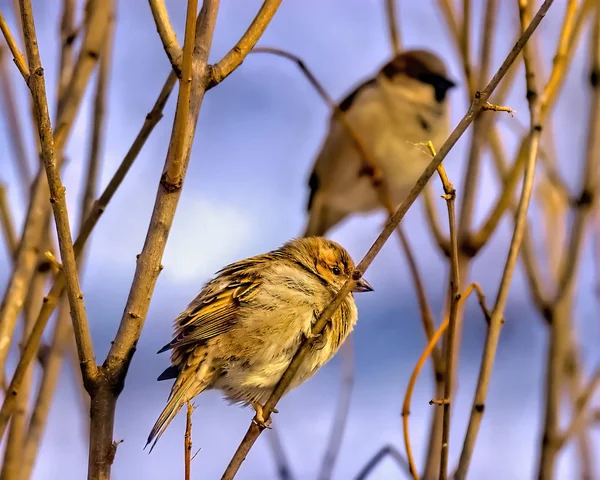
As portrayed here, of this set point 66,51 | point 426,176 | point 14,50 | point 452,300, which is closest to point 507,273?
point 452,300

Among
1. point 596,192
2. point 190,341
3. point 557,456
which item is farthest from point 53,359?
point 596,192

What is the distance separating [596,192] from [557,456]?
0.70 metres

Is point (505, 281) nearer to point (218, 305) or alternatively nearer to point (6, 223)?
point (218, 305)

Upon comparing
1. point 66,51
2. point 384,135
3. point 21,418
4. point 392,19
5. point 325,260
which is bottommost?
point 21,418

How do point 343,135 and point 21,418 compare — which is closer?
point 21,418

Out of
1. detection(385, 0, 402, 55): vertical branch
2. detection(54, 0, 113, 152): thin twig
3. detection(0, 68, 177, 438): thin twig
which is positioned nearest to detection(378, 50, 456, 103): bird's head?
detection(385, 0, 402, 55): vertical branch

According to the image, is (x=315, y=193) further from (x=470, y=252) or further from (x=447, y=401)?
(x=447, y=401)

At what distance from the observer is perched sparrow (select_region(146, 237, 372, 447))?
2123mm

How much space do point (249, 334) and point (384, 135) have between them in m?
2.31

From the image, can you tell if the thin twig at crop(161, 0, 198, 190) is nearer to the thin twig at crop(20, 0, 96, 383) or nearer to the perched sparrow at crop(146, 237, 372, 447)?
the thin twig at crop(20, 0, 96, 383)

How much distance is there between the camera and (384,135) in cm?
421

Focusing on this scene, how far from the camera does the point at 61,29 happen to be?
6.92ft

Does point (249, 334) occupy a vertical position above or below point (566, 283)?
below

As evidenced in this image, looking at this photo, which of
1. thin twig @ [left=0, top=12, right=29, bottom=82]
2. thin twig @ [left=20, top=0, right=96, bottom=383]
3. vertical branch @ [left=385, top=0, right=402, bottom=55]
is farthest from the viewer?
vertical branch @ [left=385, top=0, right=402, bottom=55]
